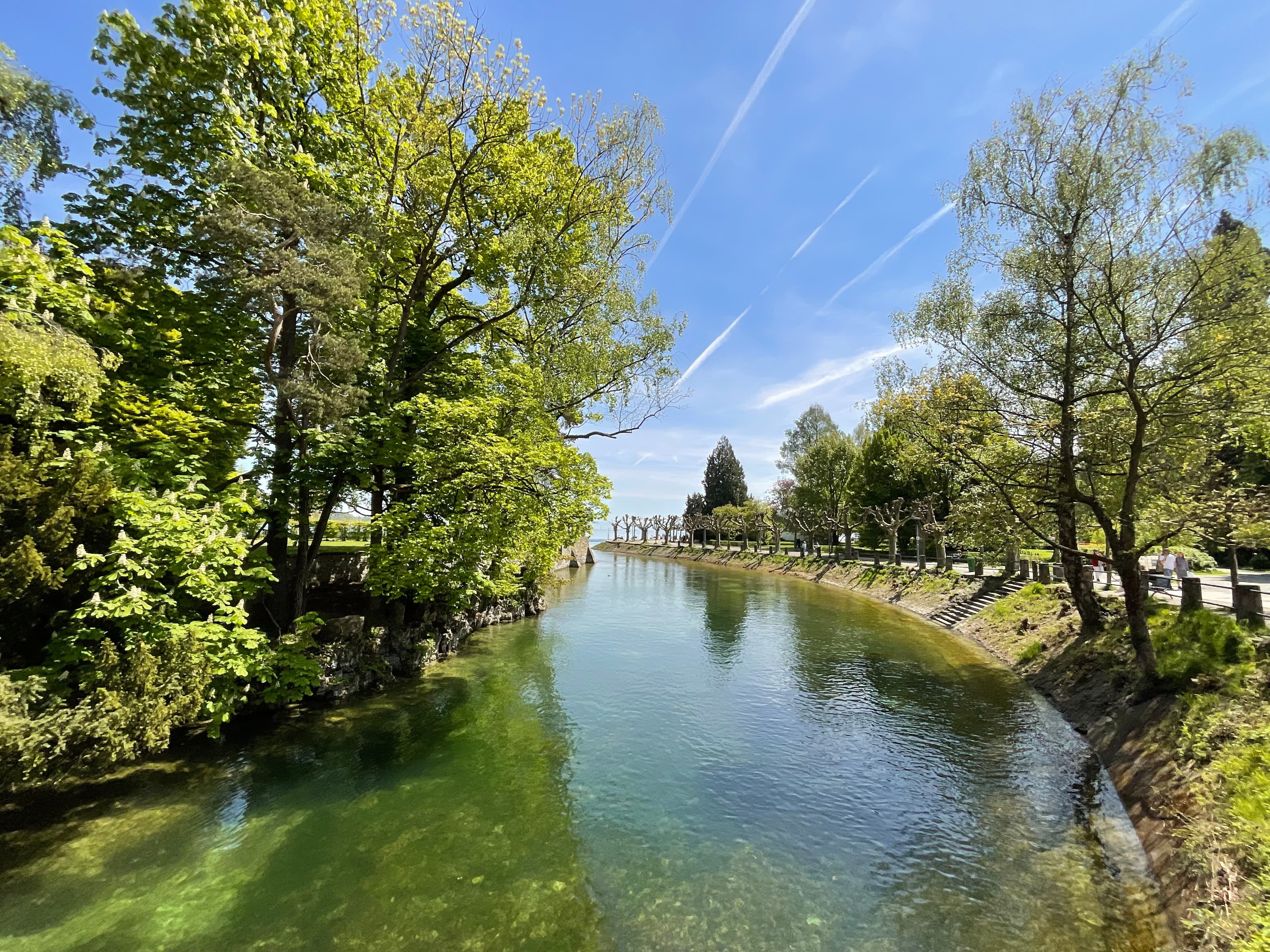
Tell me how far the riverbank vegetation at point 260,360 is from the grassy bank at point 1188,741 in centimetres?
1258

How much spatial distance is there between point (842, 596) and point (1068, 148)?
30282 mm

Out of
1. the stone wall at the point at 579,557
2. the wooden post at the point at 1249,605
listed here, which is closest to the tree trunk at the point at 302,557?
the wooden post at the point at 1249,605

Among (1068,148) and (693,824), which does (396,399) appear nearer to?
(693,824)

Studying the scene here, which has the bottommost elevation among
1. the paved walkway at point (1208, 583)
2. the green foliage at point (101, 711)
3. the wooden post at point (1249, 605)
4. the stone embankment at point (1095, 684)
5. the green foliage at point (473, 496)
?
the stone embankment at point (1095, 684)

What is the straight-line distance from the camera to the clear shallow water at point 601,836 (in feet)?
21.3

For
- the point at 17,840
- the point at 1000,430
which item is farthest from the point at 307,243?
the point at 1000,430

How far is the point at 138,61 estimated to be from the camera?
11883 millimetres

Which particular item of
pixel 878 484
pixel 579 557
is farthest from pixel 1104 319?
pixel 579 557

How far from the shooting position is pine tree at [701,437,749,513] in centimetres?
8738

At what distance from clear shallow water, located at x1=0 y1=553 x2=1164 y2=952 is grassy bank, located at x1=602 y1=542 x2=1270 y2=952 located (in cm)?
56

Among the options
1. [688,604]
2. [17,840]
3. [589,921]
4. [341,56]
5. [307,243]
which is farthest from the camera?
[688,604]

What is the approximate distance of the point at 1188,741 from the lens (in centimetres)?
932

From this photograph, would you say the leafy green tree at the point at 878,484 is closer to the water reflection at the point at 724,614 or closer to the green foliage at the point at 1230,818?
the water reflection at the point at 724,614

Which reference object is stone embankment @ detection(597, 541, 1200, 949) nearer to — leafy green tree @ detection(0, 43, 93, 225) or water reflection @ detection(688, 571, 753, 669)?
water reflection @ detection(688, 571, 753, 669)
